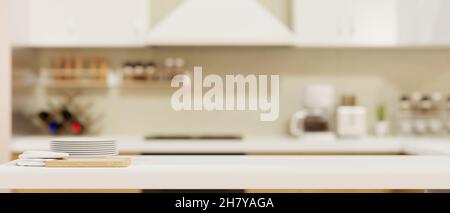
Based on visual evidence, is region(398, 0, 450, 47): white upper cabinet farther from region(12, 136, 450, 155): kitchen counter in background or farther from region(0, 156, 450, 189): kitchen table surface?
region(0, 156, 450, 189): kitchen table surface

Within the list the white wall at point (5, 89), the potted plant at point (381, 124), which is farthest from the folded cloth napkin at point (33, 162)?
the potted plant at point (381, 124)

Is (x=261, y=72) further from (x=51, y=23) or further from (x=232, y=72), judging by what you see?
(x=51, y=23)

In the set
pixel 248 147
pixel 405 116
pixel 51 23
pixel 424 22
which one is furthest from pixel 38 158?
pixel 405 116

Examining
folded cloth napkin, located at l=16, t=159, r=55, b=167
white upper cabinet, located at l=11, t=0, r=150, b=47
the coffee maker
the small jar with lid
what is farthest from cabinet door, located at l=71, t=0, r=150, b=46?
folded cloth napkin, located at l=16, t=159, r=55, b=167

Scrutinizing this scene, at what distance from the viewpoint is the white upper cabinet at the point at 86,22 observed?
3.77 metres

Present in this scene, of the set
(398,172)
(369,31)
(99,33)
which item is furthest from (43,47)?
(398,172)

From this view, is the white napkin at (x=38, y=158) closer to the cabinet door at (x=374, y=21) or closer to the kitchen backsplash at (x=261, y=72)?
the kitchen backsplash at (x=261, y=72)

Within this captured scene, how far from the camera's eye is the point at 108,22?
377 centimetres

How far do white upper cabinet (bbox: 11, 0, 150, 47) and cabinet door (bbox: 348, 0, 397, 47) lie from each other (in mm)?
1358

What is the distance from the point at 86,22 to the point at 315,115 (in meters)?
1.63

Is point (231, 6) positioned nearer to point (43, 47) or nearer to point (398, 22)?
point (398, 22)

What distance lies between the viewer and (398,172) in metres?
1.76

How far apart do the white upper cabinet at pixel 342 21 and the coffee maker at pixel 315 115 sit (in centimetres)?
34
